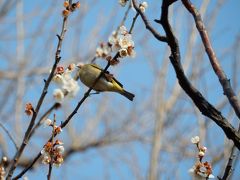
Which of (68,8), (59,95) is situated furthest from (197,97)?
(59,95)

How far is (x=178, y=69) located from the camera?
141cm

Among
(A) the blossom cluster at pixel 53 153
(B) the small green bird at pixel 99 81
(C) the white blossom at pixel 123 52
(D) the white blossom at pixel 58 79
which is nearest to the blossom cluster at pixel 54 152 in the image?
(A) the blossom cluster at pixel 53 153

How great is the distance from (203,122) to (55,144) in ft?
9.35

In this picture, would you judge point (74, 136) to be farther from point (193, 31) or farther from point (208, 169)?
point (208, 169)

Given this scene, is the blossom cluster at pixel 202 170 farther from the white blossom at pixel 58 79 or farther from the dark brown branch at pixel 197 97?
the white blossom at pixel 58 79

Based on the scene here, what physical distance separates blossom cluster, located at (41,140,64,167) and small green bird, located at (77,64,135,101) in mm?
1043

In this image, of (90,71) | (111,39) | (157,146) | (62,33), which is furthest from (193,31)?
(62,33)

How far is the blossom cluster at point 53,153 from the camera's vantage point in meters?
1.85

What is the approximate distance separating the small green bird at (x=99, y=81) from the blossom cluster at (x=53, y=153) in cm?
104

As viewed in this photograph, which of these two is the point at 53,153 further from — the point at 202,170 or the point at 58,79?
the point at 202,170

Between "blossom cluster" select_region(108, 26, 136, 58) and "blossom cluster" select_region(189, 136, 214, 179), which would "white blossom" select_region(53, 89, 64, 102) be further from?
"blossom cluster" select_region(189, 136, 214, 179)

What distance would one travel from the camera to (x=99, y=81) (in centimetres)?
290

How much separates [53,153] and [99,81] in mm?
1104

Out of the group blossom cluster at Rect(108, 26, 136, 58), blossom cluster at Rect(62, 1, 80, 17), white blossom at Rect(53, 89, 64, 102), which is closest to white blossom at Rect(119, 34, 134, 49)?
blossom cluster at Rect(108, 26, 136, 58)
